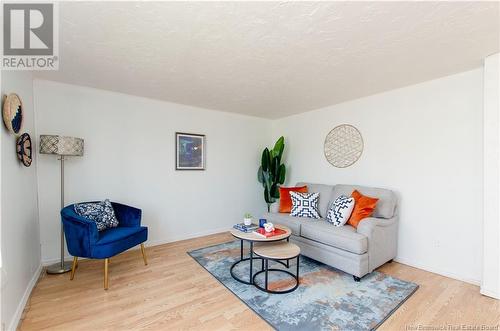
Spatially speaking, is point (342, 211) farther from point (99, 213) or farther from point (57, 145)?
point (57, 145)

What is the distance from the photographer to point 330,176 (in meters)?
3.79

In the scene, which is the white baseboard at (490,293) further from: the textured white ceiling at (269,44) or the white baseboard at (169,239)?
the white baseboard at (169,239)

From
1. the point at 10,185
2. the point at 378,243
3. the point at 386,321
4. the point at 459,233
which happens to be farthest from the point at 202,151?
the point at 459,233

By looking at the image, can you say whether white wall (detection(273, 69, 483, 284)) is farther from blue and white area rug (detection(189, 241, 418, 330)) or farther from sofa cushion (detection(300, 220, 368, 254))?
sofa cushion (detection(300, 220, 368, 254))

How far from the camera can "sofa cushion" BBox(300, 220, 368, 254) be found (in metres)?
2.44

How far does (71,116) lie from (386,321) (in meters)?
3.94

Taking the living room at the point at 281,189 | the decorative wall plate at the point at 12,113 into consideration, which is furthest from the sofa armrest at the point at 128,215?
the decorative wall plate at the point at 12,113

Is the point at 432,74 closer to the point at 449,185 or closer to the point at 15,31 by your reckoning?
the point at 449,185

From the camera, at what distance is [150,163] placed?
3479 millimetres

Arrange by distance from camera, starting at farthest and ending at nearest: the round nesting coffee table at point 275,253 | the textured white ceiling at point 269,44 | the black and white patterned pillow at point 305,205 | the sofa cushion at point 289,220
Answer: the black and white patterned pillow at point 305,205, the sofa cushion at point 289,220, the round nesting coffee table at point 275,253, the textured white ceiling at point 269,44

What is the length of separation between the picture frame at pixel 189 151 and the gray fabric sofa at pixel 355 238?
5.45ft

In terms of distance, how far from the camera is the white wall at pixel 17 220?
168 centimetres

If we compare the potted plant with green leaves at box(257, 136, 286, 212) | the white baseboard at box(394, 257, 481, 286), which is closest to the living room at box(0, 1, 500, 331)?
the white baseboard at box(394, 257, 481, 286)

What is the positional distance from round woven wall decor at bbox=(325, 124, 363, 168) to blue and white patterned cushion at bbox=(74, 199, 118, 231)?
3201 mm
